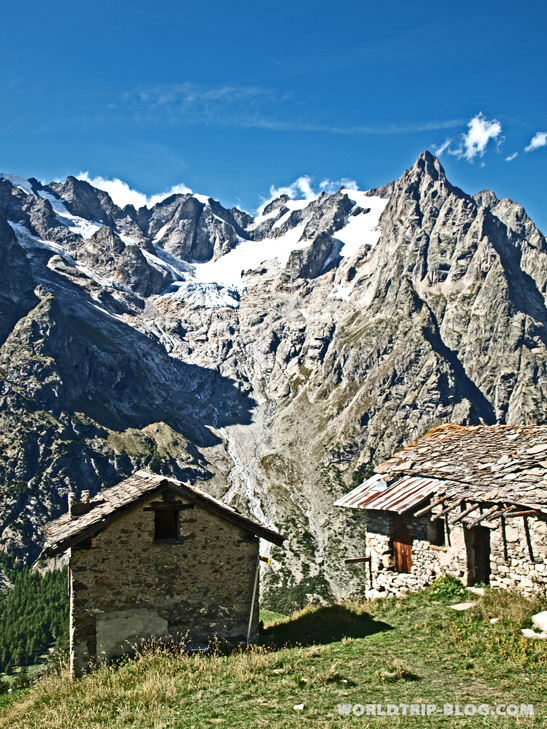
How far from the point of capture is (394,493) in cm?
2539

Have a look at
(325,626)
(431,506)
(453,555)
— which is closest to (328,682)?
(325,626)

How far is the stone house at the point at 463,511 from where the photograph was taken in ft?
64.5

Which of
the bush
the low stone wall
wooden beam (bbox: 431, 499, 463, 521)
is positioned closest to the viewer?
the low stone wall

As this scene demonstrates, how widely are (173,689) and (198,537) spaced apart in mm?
6586

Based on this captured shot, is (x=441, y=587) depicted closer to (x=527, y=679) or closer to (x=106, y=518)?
(x=527, y=679)

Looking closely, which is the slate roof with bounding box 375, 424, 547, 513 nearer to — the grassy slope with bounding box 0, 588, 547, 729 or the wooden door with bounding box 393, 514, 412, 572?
the wooden door with bounding box 393, 514, 412, 572

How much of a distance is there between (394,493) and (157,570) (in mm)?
11727

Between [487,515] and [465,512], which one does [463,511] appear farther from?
[487,515]

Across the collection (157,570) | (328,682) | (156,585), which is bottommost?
(328,682)

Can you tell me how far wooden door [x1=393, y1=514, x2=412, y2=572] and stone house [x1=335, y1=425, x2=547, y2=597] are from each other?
4 centimetres

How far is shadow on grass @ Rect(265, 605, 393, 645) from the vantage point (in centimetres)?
1828

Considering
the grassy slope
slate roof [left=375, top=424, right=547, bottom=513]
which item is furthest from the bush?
slate roof [left=375, top=424, right=547, bottom=513]

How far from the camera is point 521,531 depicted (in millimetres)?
19656

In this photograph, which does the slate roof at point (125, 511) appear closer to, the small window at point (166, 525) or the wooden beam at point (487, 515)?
the small window at point (166, 525)
